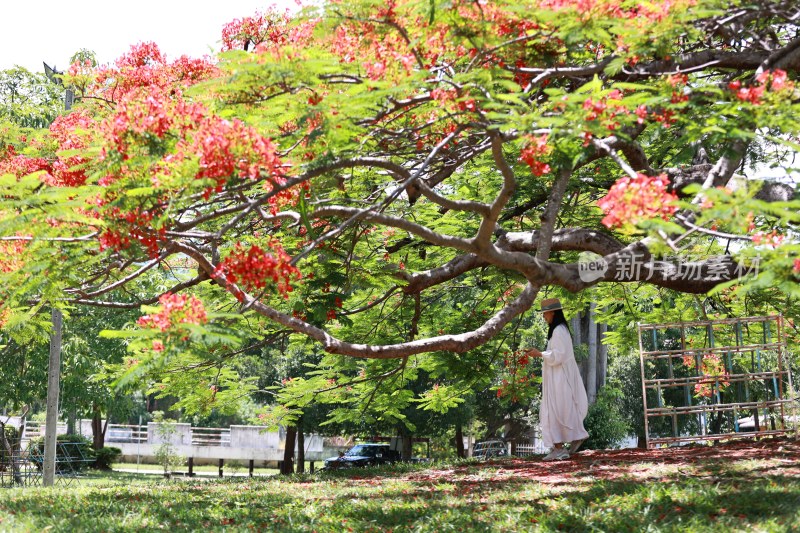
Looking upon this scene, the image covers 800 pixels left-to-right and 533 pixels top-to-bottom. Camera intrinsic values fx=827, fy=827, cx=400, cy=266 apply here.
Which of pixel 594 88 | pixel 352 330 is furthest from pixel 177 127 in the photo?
pixel 352 330

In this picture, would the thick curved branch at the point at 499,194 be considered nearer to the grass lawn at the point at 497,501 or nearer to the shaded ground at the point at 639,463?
the grass lawn at the point at 497,501

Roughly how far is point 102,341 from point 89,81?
1405cm

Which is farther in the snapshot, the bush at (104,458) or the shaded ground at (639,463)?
the bush at (104,458)

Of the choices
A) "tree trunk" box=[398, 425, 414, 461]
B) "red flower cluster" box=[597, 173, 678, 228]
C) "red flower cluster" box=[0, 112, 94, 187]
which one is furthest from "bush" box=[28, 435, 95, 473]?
"red flower cluster" box=[597, 173, 678, 228]

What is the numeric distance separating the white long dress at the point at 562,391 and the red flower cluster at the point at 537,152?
404 centimetres

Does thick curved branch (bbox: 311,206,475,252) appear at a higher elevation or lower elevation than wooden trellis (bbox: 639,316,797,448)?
higher

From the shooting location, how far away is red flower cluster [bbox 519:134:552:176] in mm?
6379

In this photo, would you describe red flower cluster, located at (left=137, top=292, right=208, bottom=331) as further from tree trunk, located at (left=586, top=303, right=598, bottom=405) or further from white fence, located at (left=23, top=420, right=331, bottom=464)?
white fence, located at (left=23, top=420, right=331, bottom=464)

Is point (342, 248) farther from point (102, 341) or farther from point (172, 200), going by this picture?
point (102, 341)

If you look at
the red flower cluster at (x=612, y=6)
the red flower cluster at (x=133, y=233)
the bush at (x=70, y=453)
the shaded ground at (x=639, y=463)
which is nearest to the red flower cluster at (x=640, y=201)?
the red flower cluster at (x=612, y=6)

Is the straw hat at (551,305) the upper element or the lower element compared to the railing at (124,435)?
upper

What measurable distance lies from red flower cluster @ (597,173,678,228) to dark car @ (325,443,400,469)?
2119 cm

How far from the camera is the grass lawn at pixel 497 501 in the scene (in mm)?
6043

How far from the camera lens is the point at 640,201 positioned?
5582mm
